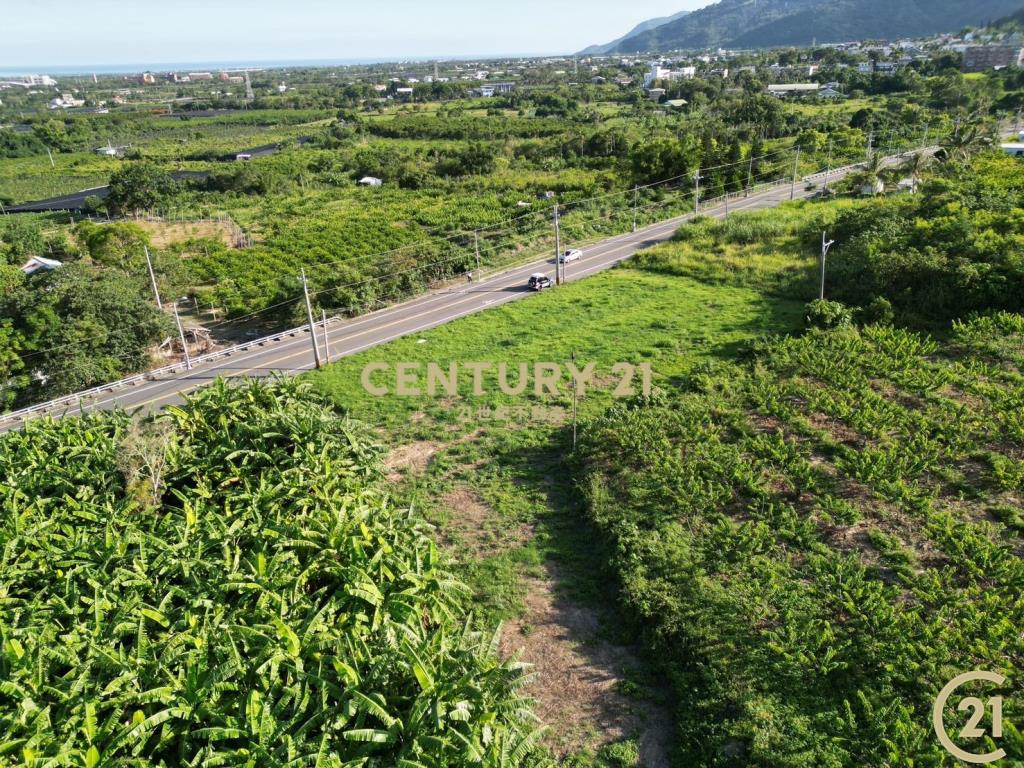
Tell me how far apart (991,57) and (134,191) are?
385 feet

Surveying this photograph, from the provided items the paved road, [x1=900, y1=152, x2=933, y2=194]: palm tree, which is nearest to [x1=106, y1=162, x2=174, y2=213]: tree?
the paved road

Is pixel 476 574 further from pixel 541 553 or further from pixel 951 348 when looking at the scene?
pixel 951 348

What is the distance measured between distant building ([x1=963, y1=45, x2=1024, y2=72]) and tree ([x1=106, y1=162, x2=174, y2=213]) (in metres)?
112

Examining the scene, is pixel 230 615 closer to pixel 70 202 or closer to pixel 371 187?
pixel 371 187

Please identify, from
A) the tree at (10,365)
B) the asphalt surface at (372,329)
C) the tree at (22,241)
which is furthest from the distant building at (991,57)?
the tree at (10,365)

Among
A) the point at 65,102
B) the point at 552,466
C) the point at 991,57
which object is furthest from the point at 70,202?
the point at 65,102

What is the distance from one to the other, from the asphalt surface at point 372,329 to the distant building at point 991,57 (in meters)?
88.4

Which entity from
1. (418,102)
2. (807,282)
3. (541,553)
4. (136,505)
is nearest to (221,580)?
(136,505)

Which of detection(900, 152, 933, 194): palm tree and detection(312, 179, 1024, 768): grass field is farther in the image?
detection(900, 152, 933, 194): palm tree

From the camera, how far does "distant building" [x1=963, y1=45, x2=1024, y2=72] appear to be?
9512cm

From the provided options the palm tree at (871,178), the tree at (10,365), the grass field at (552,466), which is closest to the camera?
the grass field at (552,466)

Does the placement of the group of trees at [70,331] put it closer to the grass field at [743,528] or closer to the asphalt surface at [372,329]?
the asphalt surface at [372,329]

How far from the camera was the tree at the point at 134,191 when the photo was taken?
193ft

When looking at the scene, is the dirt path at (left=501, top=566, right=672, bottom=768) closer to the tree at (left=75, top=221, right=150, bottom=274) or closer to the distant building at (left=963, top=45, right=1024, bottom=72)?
the tree at (left=75, top=221, right=150, bottom=274)
